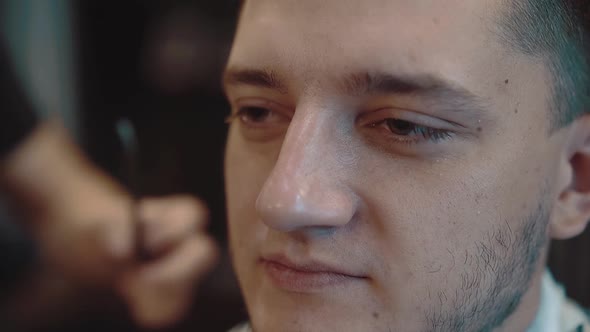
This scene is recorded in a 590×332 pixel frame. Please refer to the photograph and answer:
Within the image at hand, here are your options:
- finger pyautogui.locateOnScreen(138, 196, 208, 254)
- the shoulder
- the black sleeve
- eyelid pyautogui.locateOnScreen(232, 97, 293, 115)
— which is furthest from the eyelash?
the black sleeve

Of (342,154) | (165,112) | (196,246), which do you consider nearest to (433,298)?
(342,154)

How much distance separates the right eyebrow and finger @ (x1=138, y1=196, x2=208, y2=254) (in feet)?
2.32

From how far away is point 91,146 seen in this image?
2.58 m

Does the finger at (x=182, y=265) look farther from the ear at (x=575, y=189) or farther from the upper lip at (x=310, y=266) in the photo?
the ear at (x=575, y=189)

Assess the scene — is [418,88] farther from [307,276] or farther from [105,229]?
[105,229]

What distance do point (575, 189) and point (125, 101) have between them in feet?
5.89

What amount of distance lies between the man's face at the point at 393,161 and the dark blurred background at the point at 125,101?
106 centimetres

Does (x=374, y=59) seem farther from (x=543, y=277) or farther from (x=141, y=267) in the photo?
(x=141, y=267)

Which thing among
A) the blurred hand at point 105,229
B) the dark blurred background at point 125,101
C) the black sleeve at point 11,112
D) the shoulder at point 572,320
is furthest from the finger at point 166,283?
the shoulder at point 572,320

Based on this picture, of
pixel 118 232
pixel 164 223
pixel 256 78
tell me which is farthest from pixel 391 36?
pixel 118 232

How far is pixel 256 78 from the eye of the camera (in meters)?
0.92

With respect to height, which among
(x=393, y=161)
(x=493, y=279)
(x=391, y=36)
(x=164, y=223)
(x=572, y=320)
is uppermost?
(x=391, y=36)

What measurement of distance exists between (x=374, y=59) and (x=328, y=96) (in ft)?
0.24

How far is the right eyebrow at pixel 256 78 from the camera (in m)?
0.90
